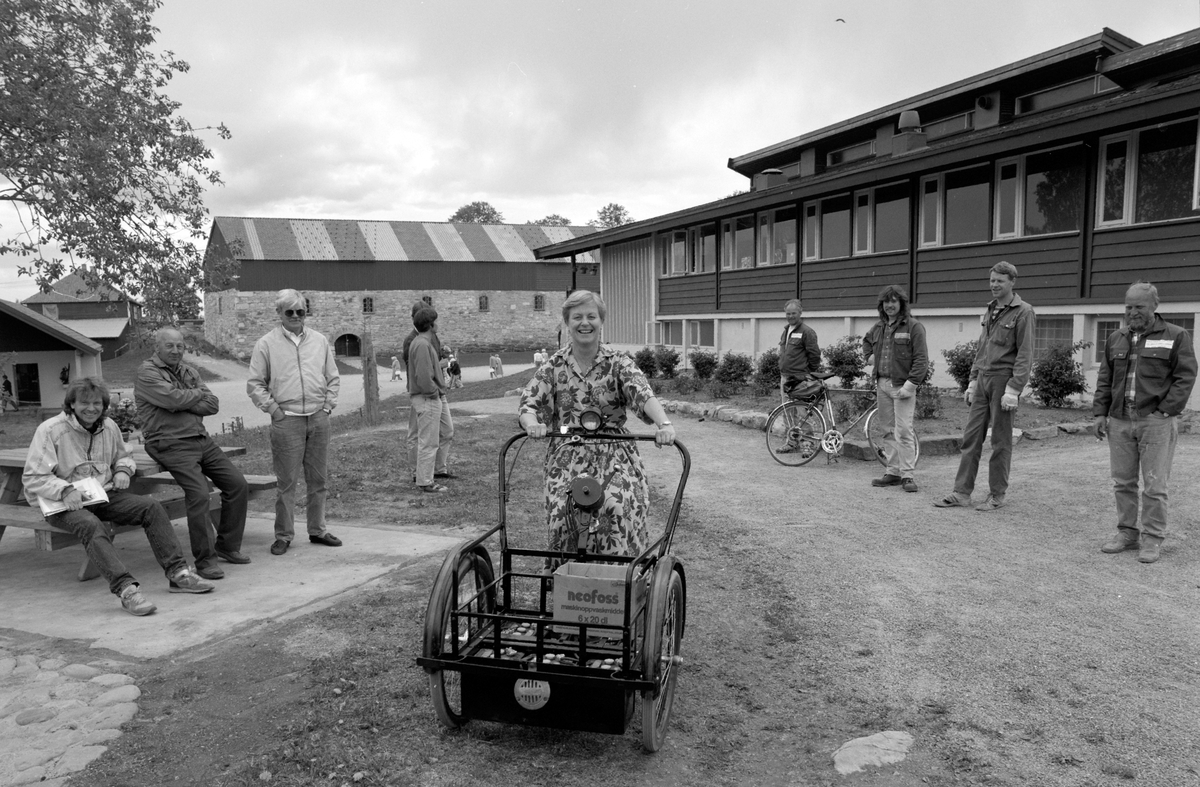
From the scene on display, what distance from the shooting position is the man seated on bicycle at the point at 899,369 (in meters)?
8.57

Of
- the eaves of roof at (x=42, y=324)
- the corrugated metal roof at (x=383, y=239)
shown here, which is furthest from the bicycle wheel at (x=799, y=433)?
the corrugated metal roof at (x=383, y=239)

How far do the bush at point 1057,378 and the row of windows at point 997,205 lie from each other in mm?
2471

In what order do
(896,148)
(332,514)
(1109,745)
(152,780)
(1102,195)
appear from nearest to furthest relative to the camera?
(152,780) < (1109,745) < (332,514) < (1102,195) < (896,148)

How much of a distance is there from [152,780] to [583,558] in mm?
1804

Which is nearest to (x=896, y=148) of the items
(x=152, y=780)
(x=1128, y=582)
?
(x=1128, y=582)

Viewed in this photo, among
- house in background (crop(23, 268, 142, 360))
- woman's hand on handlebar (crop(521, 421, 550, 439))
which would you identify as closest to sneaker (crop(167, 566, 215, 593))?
woman's hand on handlebar (crop(521, 421, 550, 439))

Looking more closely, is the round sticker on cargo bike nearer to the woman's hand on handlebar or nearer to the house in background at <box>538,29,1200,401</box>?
the woman's hand on handlebar

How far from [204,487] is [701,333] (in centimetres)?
2013

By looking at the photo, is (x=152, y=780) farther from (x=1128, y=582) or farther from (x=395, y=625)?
(x=1128, y=582)

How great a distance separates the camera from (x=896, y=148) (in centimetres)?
2086

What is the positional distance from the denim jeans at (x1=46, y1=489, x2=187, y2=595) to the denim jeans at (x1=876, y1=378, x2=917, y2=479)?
21.4 feet

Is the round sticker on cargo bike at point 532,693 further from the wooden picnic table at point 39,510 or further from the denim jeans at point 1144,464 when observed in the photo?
the denim jeans at point 1144,464

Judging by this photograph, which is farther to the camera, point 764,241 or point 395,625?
point 764,241

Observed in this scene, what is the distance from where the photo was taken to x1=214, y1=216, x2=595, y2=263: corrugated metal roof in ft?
169
